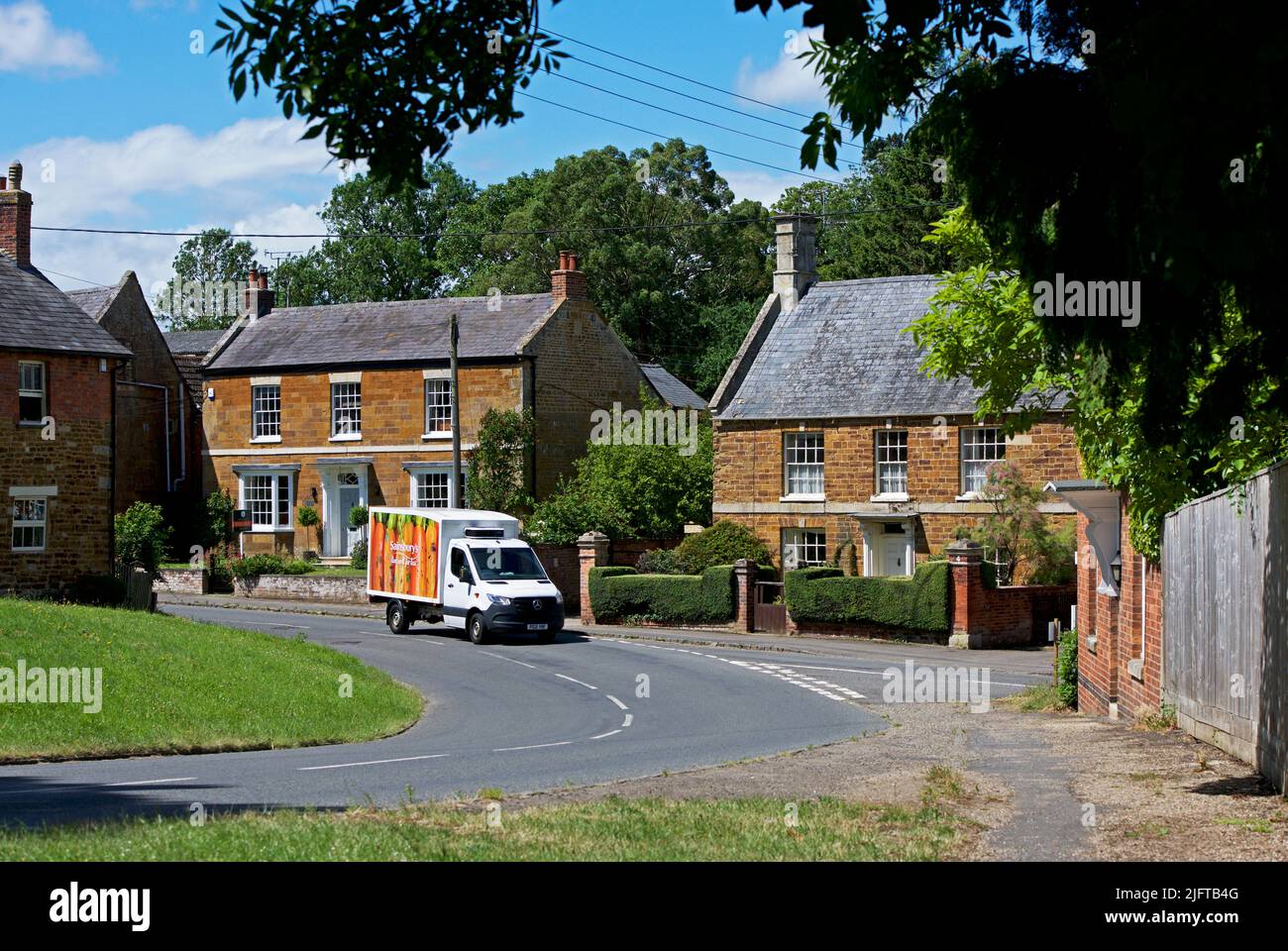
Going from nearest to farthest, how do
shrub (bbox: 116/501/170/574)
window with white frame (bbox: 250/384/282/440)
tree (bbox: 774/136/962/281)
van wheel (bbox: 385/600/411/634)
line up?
van wheel (bbox: 385/600/411/634) < shrub (bbox: 116/501/170/574) < window with white frame (bbox: 250/384/282/440) < tree (bbox: 774/136/962/281)

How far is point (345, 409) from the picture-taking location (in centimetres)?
5106

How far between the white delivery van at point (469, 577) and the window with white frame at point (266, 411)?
16406 mm

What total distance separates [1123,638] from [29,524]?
25781mm

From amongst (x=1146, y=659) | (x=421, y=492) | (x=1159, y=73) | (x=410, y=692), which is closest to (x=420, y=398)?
(x=421, y=492)

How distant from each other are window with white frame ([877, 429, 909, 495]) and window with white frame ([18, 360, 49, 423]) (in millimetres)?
21026

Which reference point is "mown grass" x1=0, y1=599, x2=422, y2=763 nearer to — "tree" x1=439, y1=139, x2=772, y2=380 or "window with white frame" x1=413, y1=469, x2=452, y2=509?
"window with white frame" x1=413, y1=469, x2=452, y2=509

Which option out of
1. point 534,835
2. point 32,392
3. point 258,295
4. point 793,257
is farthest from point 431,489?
point 534,835

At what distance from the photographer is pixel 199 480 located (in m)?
57.5

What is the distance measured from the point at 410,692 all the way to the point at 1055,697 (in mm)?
10349

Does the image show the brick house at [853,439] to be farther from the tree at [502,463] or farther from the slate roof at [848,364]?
the tree at [502,463]

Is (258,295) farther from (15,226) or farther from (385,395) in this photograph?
(15,226)

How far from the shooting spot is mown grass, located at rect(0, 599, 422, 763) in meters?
18.0

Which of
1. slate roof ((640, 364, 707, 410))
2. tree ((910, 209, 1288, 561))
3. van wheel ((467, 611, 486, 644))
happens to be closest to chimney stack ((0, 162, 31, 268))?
van wheel ((467, 611, 486, 644))

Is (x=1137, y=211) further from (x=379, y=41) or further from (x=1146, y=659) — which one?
(x=1146, y=659)
